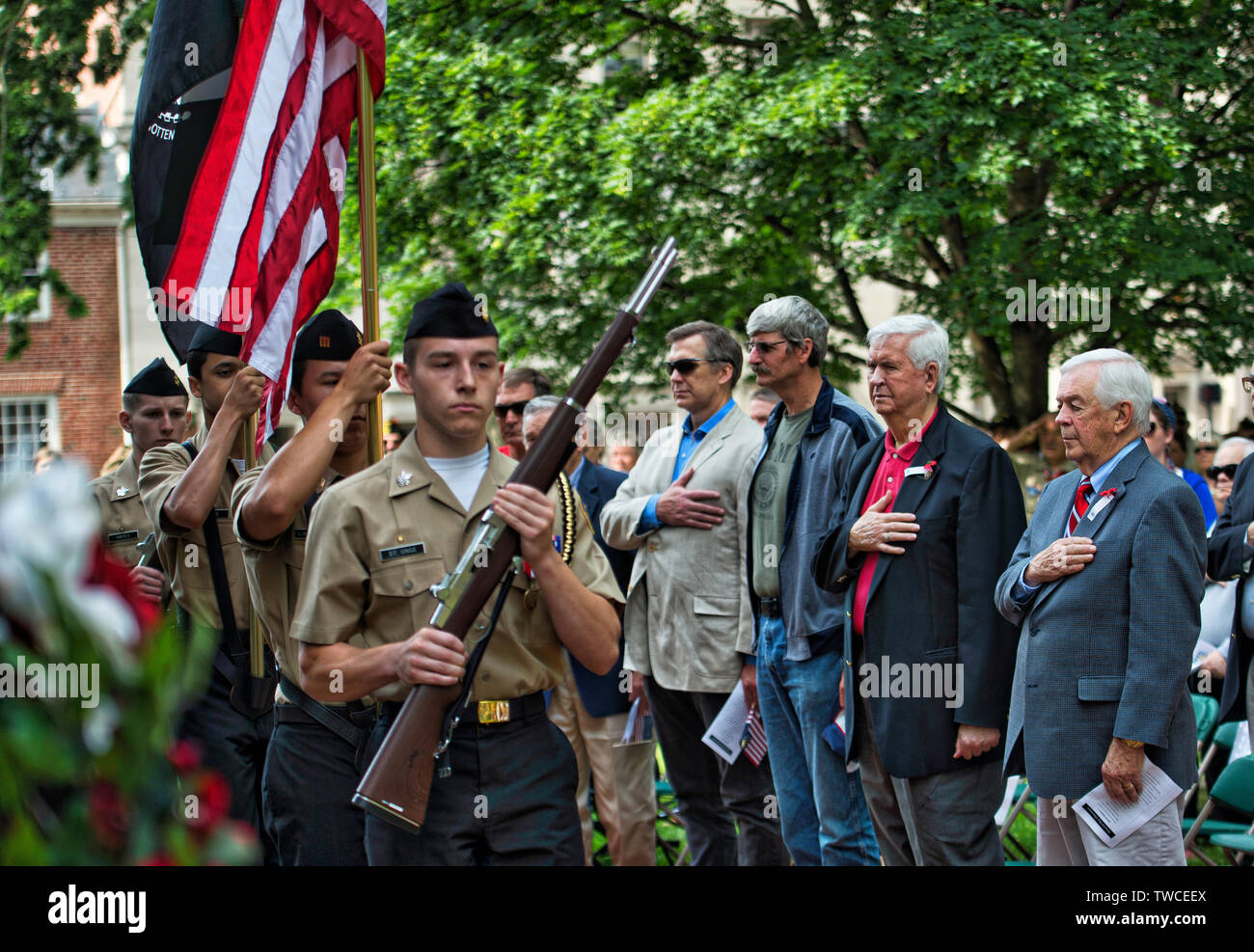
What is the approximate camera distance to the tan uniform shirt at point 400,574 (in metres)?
3.23

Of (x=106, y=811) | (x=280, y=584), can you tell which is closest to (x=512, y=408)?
(x=280, y=584)

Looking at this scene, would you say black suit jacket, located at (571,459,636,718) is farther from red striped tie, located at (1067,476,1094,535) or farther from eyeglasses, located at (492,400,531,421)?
red striped tie, located at (1067,476,1094,535)

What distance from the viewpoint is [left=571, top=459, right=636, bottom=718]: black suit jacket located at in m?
6.35

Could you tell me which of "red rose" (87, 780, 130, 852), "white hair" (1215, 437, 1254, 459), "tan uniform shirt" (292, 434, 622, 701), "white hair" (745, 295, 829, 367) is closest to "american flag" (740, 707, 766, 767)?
"white hair" (745, 295, 829, 367)

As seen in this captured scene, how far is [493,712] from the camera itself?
325cm

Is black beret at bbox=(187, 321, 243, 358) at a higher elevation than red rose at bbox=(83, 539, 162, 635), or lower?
higher

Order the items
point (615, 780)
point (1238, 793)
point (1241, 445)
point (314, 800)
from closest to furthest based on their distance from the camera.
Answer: point (314, 800)
point (1238, 793)
point (615, 780)
point (1241, 445)

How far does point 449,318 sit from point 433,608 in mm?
763

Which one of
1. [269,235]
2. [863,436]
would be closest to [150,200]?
[269,235]

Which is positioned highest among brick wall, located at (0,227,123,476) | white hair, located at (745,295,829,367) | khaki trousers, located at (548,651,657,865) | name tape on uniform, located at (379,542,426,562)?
brick wall, located at (0,227,123,476)

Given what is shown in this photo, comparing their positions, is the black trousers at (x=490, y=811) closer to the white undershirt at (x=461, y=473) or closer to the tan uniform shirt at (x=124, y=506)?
the white undershirt at (x=461, y=473)

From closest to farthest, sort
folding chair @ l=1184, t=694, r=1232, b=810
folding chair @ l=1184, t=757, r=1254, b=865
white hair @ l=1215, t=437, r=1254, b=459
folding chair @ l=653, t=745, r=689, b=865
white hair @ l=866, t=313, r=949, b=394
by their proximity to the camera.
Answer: white hair @ l=866, t=313, r=949, b=394 < folding chair @ l=1184, t=757, r=1254, b=865 < folding chair @ l=1184, t=694, r=1232, b=810 < folding chair @ l=653, t=745, r=689, b=865 < white hair @ l=1215, t=437, r=1254, b=459

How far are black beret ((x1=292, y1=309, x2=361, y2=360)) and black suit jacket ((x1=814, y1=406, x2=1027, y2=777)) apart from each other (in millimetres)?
1973

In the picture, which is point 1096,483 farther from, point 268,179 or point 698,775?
point 268,179
